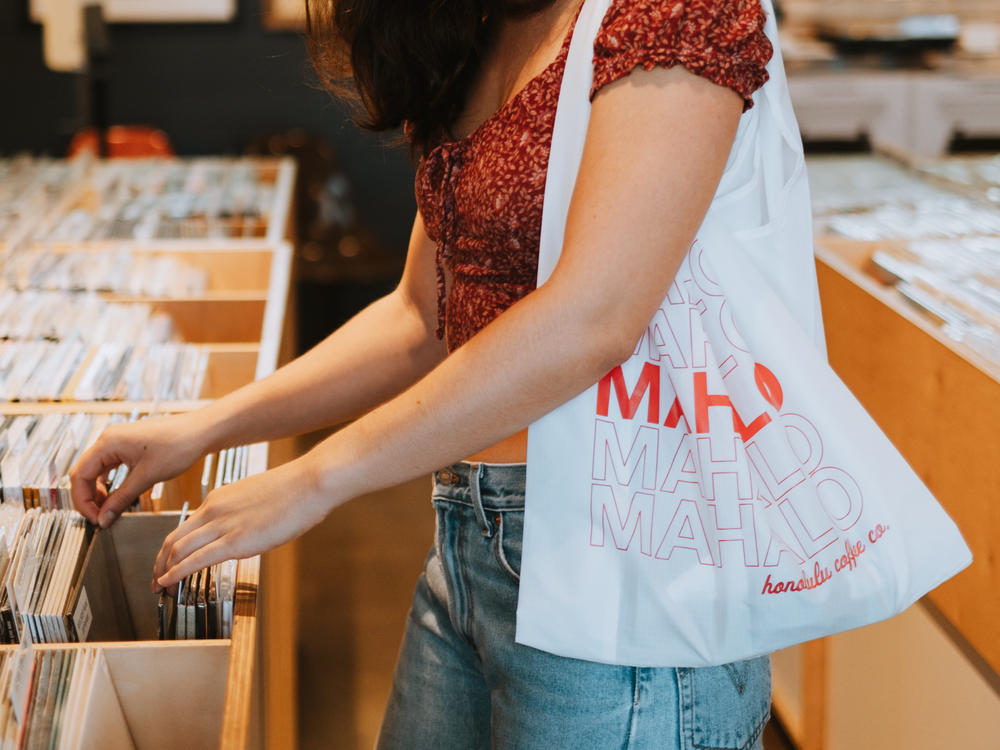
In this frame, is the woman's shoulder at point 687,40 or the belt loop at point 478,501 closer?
the woman's shoulder at point 687,40

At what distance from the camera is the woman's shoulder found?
0.72 m

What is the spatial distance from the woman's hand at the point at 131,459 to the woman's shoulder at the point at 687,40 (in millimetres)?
587

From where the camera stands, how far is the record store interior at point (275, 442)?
0.91 meters

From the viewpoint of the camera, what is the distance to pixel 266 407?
109cm

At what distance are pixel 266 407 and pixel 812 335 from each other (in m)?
0.58

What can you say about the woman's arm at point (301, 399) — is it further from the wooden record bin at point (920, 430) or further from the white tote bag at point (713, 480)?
the wooden record bin at point (920, 430)

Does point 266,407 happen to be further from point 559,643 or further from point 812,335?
point 812,335

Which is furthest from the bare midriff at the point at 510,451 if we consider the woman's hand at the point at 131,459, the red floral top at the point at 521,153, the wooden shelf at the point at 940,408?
the wooden shelf at the point at 940,408

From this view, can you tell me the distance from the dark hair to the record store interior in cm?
10

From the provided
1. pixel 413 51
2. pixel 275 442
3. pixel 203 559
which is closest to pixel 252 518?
pixel 203 559

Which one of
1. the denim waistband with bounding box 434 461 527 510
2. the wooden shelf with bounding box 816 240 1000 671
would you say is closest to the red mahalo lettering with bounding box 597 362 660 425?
the denim waistband with bounding box 434 461 527 510

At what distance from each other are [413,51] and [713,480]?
1.79 ft

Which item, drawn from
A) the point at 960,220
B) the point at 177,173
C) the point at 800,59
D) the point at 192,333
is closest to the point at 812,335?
the point at 192,333

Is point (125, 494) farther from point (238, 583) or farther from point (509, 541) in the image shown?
point (509, 541)
